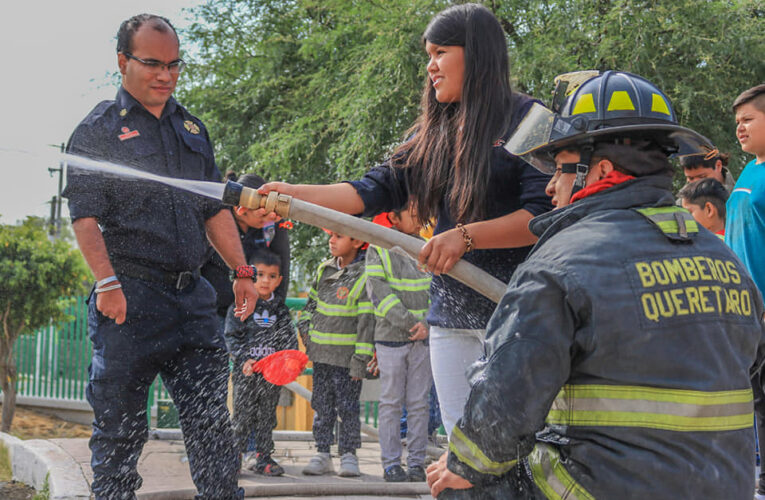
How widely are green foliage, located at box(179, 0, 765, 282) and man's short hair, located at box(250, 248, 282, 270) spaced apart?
13.9 ft

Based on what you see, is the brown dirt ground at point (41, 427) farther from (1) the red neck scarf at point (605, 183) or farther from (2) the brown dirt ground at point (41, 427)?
(1) the red neck scarf at point (605, 183)

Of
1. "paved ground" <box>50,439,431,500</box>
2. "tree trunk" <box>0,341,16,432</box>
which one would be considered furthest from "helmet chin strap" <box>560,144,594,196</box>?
"tree trunk" <box>0,341,16,432</box>

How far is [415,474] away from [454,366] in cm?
324

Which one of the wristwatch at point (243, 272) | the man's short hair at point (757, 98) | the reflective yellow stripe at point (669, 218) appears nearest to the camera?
the reflective yellow stripe at point (669, 218)

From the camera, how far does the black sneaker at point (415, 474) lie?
632 cm

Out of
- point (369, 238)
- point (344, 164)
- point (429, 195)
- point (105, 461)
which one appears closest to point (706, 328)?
point (369, 238)

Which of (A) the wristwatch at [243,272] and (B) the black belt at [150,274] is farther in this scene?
(A) the wristwatch at [243,272]

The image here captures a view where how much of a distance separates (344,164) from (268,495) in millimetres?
5916

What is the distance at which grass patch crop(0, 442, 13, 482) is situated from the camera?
6.07 metres

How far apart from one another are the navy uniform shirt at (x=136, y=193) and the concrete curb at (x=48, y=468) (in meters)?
1.58

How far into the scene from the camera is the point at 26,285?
10.9 m

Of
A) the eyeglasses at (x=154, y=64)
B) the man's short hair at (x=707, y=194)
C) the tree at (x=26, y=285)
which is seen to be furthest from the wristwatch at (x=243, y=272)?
the tree at (x=26, y=285)

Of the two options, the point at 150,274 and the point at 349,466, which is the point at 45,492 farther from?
the point at 349,466

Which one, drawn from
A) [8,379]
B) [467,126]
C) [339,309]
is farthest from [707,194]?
[8,379]
